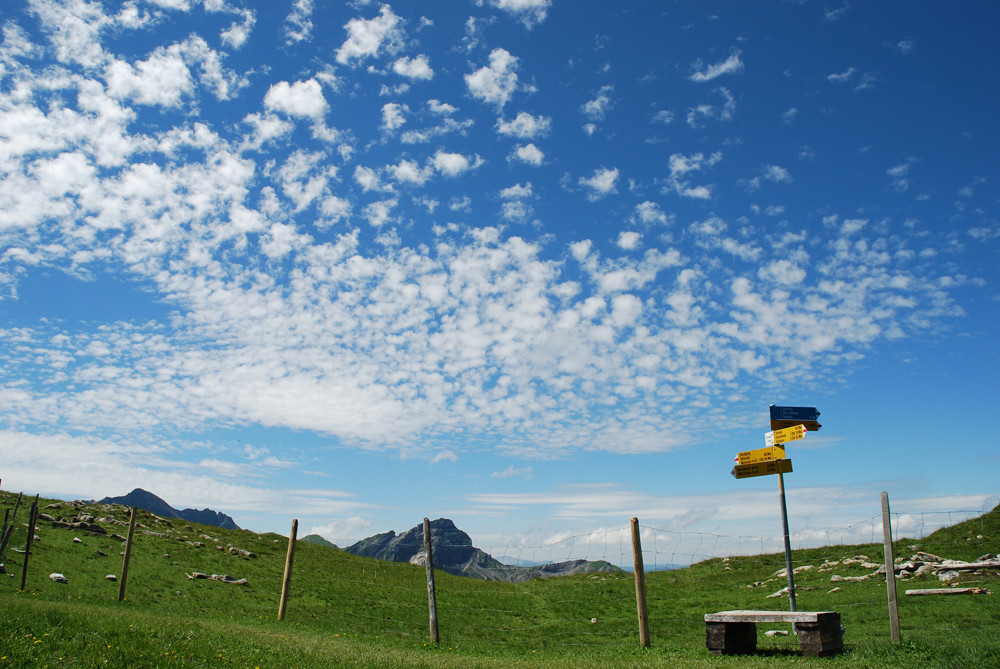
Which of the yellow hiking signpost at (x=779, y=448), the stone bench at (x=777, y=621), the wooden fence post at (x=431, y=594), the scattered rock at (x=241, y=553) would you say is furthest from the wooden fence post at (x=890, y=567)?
the scattered rock at (x=241, y=553)

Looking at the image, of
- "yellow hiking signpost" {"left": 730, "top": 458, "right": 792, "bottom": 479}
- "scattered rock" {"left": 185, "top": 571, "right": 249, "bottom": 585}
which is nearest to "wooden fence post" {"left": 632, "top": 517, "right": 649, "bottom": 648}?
"yellow hiking signpost" {"left": 730, "top": 458, "right": 792, "bottom": 479}

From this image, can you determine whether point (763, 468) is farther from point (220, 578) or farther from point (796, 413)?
point (220, 578)

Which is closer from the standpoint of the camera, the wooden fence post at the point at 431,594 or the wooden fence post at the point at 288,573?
the wooden fence post at the point at 431,594

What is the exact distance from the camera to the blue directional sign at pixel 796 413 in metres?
17.3

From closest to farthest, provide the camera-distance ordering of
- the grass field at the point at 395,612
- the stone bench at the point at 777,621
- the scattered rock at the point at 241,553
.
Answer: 1. the grass field at the point at 395,612
2. the stone bench at the point at 777,621
3. the scattered rock at the point at 241,553

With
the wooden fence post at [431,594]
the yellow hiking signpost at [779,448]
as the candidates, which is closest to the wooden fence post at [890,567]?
the yellow hiking signpost at [779,448]

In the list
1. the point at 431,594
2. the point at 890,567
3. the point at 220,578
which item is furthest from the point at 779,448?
the point at 220,578

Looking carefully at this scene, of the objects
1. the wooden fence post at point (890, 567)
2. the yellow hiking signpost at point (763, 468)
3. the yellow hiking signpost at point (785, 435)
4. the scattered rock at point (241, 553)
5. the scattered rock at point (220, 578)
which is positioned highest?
the yellow hiking signpost at point (785, 435)

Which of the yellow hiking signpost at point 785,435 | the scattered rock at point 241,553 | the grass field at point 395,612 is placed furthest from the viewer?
the scattered rock at point 241,553

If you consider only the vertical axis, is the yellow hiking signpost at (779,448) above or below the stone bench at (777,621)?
above

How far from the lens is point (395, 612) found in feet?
101

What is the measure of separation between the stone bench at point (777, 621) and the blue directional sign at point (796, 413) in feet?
19.7

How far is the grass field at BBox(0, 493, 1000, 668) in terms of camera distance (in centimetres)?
1182

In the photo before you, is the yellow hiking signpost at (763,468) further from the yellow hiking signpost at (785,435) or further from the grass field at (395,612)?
the grass field at (395,612)
